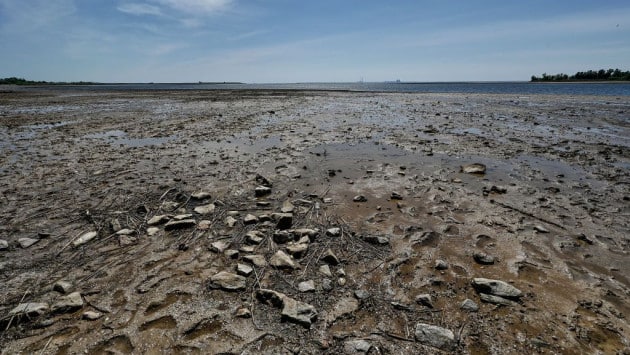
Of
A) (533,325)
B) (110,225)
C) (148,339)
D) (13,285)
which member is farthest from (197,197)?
(533,325)

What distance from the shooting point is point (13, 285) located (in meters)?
4.06

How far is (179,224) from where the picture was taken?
5.69 m

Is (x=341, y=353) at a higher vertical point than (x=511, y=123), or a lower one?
lower

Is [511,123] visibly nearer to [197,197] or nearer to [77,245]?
[197,197]

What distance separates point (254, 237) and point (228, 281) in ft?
3.91

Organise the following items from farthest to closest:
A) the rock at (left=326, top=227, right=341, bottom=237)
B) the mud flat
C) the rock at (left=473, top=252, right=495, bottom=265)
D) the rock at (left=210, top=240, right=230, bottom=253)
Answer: the rock at (left=326, top=227, right=341, bottom=237) → the rock at (left=210, top=240, right=230, bottom=253) → the rock at (left=473, top=252, right=495, bottom=265) → the mud flat

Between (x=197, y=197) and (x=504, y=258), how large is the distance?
6105 mm

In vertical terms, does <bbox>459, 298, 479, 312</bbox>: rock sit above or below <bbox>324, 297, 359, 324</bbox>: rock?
Answer: above

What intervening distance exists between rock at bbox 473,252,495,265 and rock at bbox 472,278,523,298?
0.55m

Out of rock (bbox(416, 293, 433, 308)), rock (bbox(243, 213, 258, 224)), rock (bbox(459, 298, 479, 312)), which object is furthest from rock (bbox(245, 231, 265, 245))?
rock (bbox(459, 298, 479, 312))

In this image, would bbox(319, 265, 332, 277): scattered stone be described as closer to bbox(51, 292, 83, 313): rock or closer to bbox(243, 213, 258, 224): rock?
bbox(243, 213, 258, 224): rock

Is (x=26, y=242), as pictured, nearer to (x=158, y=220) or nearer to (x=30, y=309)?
(x=158, y=220)

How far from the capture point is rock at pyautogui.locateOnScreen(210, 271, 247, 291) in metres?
4.03

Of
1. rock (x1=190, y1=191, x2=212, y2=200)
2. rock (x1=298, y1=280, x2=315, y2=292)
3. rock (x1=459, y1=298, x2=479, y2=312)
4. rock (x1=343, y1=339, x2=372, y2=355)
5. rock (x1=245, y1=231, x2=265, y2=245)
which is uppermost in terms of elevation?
rock (x1=190, y1=191, x2=212, y2=200)
